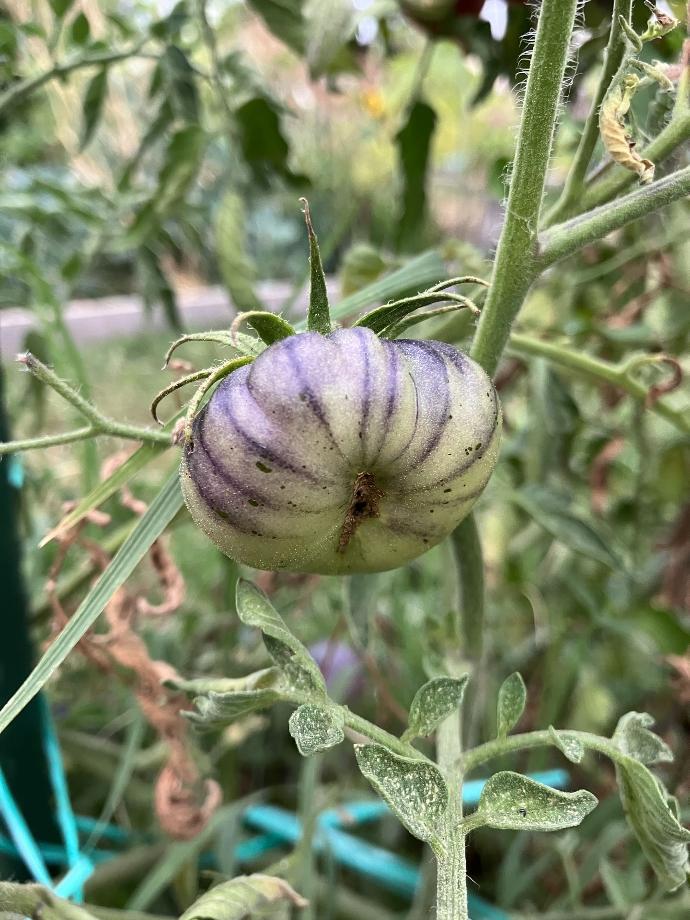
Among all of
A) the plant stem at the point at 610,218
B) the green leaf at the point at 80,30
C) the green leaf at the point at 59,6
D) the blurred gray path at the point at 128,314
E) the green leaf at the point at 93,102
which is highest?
the green leaf at the point at 59,6

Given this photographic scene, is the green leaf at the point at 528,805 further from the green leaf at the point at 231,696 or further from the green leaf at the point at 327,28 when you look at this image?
the green leaf at the point at 327,28

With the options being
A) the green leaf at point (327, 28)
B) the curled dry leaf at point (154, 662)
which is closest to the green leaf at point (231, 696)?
the curled dry leaf at point (154, 662)

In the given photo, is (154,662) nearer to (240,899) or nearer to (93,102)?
(240,899)

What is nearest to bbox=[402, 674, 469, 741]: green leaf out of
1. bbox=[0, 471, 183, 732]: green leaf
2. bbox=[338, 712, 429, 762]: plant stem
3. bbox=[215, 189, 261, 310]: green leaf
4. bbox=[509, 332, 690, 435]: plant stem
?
bbox=[338, 712, 429, 762]: plant stem

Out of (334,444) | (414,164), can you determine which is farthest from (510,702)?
(414,164)

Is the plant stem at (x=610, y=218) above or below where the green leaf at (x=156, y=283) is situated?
above

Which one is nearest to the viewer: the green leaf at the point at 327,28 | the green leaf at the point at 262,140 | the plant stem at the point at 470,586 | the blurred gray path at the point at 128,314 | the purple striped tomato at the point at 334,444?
the purple striped tomato at the point at 334,444

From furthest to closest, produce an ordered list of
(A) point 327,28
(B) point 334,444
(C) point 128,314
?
1. (C) point 128,314
2. (A) point 327,28
3. (B) point 334,444

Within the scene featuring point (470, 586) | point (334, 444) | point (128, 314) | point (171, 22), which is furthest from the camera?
point (128, 314)
